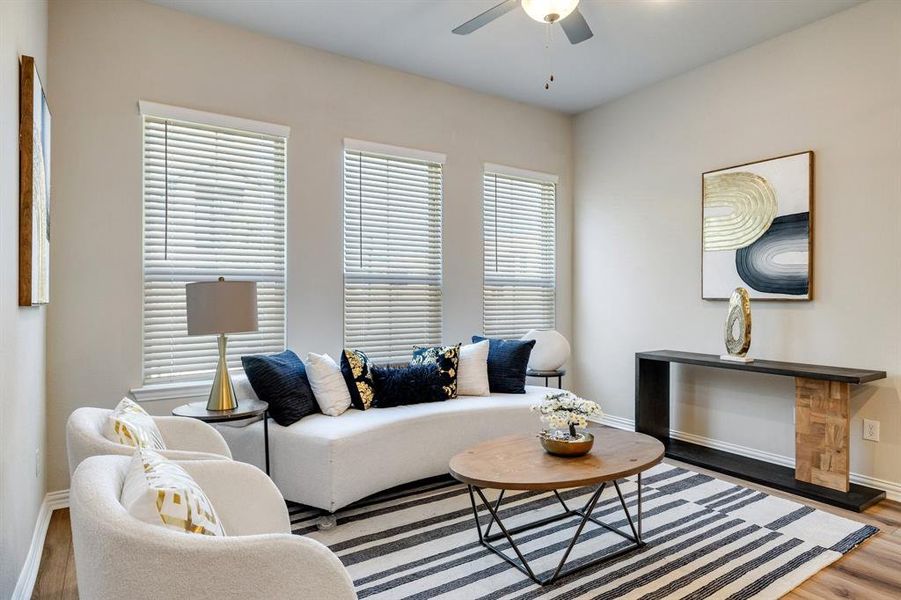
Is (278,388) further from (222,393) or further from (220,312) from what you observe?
(220,312)

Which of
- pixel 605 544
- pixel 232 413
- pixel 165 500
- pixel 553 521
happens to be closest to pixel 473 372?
pixel 553 521

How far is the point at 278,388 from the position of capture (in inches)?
122

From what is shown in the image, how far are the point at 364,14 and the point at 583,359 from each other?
3.59m

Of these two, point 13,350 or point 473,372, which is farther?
point 473,372

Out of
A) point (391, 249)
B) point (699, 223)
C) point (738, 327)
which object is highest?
point (699, 223)

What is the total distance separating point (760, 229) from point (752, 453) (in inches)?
64.9

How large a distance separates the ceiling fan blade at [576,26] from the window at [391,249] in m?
1.75

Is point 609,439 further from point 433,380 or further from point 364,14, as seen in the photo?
point 364,14

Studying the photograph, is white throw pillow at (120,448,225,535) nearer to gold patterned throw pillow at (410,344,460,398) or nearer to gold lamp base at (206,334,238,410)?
gold lamp base at (206,334,238,410)

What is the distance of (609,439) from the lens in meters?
2.79

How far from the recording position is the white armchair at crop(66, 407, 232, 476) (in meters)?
1.60

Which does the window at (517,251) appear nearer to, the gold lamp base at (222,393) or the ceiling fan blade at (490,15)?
the ceiling fan blade at (490,15)

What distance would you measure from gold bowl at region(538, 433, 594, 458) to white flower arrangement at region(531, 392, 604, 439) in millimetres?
57

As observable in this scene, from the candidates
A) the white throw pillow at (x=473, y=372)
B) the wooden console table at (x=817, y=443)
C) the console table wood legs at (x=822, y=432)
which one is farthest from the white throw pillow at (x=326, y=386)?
the console table wood legs at (x=822, y=432)
